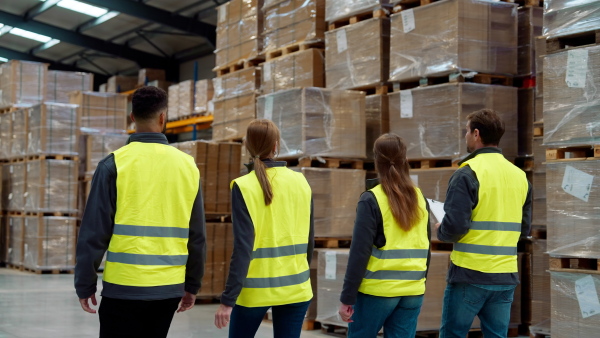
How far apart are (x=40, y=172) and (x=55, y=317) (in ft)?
18.2

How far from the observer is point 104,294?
9.91 feet

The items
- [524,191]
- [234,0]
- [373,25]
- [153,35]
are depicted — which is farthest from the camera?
[153,35]

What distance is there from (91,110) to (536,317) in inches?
381

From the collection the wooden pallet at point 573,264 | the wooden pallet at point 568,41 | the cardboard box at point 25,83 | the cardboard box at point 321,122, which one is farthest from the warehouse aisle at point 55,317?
the cardboard box at point 25,83

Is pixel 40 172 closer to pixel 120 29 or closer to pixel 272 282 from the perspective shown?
pixel 120 29

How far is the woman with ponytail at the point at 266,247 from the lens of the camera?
331 centimetres

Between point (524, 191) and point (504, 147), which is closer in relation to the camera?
point (524, 191)

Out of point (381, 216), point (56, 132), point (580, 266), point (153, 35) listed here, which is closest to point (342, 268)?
point (580, 266)

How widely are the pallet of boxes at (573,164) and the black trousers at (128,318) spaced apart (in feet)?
12.0

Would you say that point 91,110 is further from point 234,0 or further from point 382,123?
point 382,123

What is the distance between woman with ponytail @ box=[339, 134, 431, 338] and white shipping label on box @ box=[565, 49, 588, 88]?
8.93ft

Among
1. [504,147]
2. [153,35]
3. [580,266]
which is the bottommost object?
[580,266]

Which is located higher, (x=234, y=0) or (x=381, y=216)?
(x=234, y=0)

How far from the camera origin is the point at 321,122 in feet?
24.5
